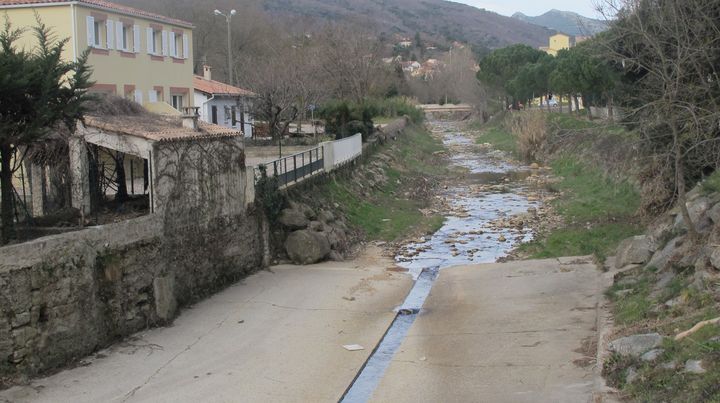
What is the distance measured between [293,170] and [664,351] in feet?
55.9

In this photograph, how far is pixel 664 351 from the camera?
38.2 ft

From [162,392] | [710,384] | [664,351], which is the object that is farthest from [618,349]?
[162,392]

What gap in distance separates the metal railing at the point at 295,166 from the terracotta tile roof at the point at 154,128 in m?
2.79

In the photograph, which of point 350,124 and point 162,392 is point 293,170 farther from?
point 350,124

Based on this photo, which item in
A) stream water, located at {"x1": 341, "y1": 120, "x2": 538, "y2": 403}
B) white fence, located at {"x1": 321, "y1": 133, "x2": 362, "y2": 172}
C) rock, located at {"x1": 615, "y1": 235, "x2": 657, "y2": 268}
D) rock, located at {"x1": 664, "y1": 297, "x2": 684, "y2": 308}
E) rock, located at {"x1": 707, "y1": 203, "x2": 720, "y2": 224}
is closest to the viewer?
rock, located at {"x1": 664, "y1": 297, "x2": 684, "y2": 308}

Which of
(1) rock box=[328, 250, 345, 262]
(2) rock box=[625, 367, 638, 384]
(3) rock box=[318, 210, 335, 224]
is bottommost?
(1) rock box=[328, 250, 345, 262]

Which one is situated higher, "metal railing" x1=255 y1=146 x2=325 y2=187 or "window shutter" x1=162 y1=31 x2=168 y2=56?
"window shutter" x1=162 y1=31 x2=168 y2=56

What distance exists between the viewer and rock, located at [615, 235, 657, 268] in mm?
19328

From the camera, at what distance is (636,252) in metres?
19.6

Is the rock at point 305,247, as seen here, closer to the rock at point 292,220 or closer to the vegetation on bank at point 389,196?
the rock at point 292,220

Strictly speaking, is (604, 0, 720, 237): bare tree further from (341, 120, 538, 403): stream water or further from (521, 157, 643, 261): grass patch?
(341, 120, 538, 403): stream water

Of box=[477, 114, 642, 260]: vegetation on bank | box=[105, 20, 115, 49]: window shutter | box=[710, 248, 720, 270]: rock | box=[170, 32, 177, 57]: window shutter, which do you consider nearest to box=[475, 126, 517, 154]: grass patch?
box=[477, 114, 642, 260]: vegetation on bank

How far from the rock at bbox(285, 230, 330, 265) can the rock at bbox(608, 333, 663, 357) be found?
12.3 metres

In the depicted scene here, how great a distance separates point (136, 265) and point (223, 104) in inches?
1263
